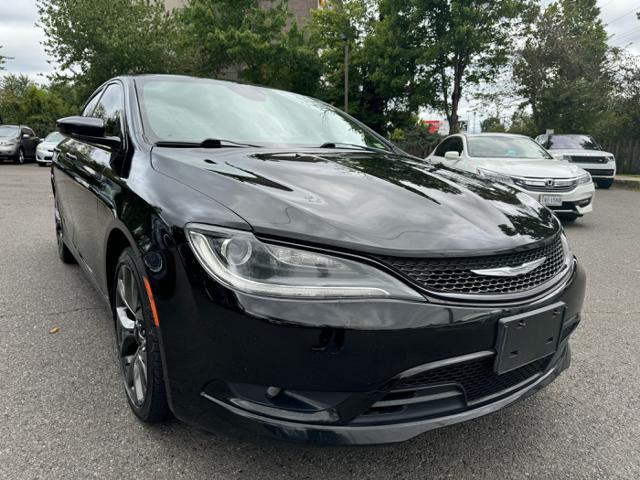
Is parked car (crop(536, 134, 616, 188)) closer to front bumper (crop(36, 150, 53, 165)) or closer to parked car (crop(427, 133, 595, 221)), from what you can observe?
parked car (crop(427, 133, 595, 221))

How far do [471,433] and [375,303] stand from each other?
0.96 metres

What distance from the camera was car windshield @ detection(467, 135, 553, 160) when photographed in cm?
802

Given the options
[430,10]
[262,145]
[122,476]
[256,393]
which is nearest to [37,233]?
[262,145]

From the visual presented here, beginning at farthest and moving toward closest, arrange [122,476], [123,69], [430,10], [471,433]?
[123,69] < [430,10] < [471,433] < [122,476]

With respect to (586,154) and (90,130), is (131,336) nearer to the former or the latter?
(90,130)

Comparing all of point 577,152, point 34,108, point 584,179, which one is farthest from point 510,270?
point 34,108

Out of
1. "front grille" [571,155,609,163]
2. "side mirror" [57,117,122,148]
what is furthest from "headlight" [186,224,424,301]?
"front grille" [571,155,609,163]

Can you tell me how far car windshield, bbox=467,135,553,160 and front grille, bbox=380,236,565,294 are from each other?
6670mm

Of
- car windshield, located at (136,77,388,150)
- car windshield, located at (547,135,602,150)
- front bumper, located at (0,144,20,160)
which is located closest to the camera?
car windshield, located at (136,77,388,150)

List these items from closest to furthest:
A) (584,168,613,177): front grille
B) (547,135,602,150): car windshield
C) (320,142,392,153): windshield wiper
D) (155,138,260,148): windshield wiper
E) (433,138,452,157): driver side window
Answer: (155,138,260,148): windshield wiper, (320,142,392,153): windshield wiper, (433,138,452,157): driver side window, (584,168,613,177): front grille, (547,135,602,150): car windshield

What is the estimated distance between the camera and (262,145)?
2.48 meters

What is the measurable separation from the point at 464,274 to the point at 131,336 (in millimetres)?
1407

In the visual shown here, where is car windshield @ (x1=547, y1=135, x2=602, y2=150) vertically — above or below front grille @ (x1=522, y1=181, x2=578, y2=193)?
above

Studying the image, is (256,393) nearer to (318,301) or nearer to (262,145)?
(318,301)
